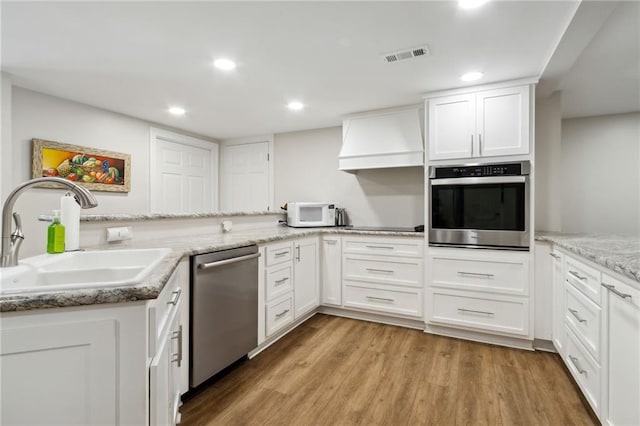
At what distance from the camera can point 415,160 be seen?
305cm

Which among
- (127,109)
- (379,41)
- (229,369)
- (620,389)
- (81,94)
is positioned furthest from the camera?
(127,109)

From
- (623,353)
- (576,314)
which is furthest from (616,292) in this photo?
(576,314)

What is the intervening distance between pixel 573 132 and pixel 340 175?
302 cm

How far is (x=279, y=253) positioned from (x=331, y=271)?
33.9 inches

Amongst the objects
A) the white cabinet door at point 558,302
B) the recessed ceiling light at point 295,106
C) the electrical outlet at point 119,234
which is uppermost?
the recessed ceiling light at point 295,106

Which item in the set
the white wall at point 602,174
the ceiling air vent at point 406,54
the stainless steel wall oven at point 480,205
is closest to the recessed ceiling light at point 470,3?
the ceiling air vent at point 406,54

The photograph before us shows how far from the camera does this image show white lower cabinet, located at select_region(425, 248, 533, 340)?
8.05 ft

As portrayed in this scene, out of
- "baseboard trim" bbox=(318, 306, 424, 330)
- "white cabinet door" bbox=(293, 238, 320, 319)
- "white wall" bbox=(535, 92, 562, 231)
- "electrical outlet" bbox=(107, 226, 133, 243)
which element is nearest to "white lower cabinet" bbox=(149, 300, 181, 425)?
"electrical outlet" bbox=(107, 226, 133, 243)

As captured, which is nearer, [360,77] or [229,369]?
[229,369]

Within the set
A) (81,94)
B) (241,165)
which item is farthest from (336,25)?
(241,165)

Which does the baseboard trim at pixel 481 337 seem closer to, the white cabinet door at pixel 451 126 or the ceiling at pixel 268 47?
the white cabinet door at pixel 451 126

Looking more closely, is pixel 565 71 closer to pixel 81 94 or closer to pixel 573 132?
pixel 573 132

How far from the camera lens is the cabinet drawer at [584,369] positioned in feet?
4.93

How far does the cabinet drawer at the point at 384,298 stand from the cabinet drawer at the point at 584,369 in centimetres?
112
